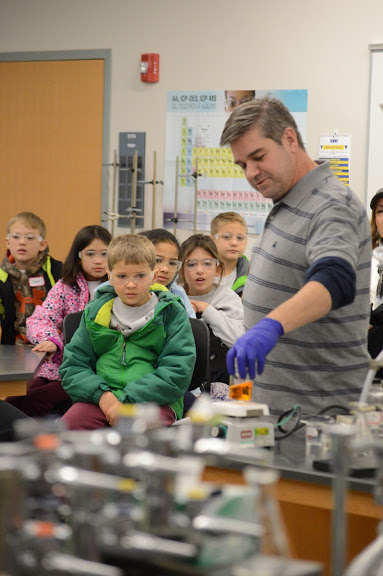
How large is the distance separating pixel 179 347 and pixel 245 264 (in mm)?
1533

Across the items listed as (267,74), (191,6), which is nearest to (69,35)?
(191,6)

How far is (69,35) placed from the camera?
5.51 m

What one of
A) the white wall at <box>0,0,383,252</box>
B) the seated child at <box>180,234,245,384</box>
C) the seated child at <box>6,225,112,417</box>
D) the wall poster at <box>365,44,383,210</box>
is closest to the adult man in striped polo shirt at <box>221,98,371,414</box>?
the seated child at <box>180,234,245,384</box>

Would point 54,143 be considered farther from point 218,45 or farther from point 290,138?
point 290,138

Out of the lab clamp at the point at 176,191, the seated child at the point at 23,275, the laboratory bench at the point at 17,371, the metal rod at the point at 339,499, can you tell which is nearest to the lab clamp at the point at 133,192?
the lab clamp at the point at 176,191

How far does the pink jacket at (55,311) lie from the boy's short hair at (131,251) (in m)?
0.92

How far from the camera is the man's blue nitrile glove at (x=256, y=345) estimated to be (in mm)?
1586

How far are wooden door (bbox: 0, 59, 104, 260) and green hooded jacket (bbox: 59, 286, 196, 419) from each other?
2913 millimetres

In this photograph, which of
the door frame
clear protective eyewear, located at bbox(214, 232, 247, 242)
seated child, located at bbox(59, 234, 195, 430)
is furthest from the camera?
the door frame

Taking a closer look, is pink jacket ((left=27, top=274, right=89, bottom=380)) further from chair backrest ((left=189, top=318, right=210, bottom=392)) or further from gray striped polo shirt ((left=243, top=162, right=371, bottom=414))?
gray striped polo shirt ((left=243, top=162, right=371, bottom=414))

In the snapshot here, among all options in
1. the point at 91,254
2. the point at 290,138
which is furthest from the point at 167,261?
the point at 290,138

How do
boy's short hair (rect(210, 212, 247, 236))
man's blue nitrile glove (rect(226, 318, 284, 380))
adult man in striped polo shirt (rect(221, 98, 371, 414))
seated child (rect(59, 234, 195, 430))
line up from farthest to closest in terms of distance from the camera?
boy's short hair (rect(210, 212, 247, 236)) < seated child (rect(59, 234, 195, 430)) < adult man in striped polo shirt (rect(221, 98, 371, 414)) < man's blue nitrile glove (rect(226, 318, 284, 380))

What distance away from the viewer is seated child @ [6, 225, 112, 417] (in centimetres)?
348

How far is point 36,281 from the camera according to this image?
391 centimetres
